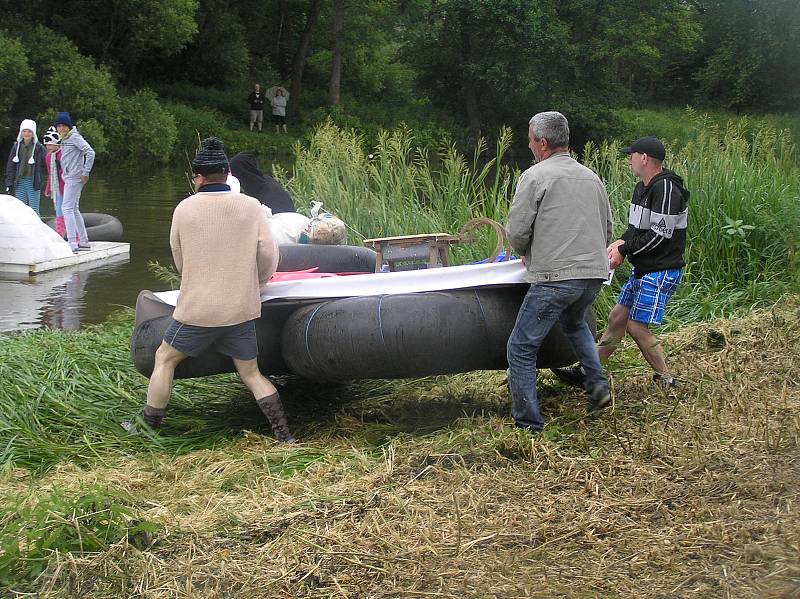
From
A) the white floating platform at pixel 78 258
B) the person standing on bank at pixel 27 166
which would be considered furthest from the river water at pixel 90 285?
the person standing on bank at pixel 27 166

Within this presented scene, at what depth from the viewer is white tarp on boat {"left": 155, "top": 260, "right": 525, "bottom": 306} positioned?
567 centimetres

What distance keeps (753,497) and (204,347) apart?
2858mm

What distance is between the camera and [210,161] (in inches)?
217

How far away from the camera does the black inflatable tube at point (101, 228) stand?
15.4m

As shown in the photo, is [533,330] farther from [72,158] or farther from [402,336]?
[72,158]

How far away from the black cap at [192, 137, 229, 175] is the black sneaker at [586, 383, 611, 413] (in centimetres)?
234

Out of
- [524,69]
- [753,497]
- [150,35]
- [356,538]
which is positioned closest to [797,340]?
[753,497]

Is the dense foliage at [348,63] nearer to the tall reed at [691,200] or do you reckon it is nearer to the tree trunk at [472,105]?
the tree trunk at [472,105]

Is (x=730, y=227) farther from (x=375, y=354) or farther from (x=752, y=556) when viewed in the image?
(x=752, y=556)

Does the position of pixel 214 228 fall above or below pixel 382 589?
above

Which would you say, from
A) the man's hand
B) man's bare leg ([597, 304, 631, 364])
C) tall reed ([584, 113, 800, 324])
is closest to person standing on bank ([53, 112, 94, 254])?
tall reed ([584, 113, 800, 324])

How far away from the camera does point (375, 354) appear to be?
5.39m

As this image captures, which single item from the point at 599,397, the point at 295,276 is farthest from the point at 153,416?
the point at 599,397

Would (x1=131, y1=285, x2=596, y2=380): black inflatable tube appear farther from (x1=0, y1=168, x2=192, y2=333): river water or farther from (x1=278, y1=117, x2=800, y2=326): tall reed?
(x1=0, y1=168, x2=192, y2=333): river water
